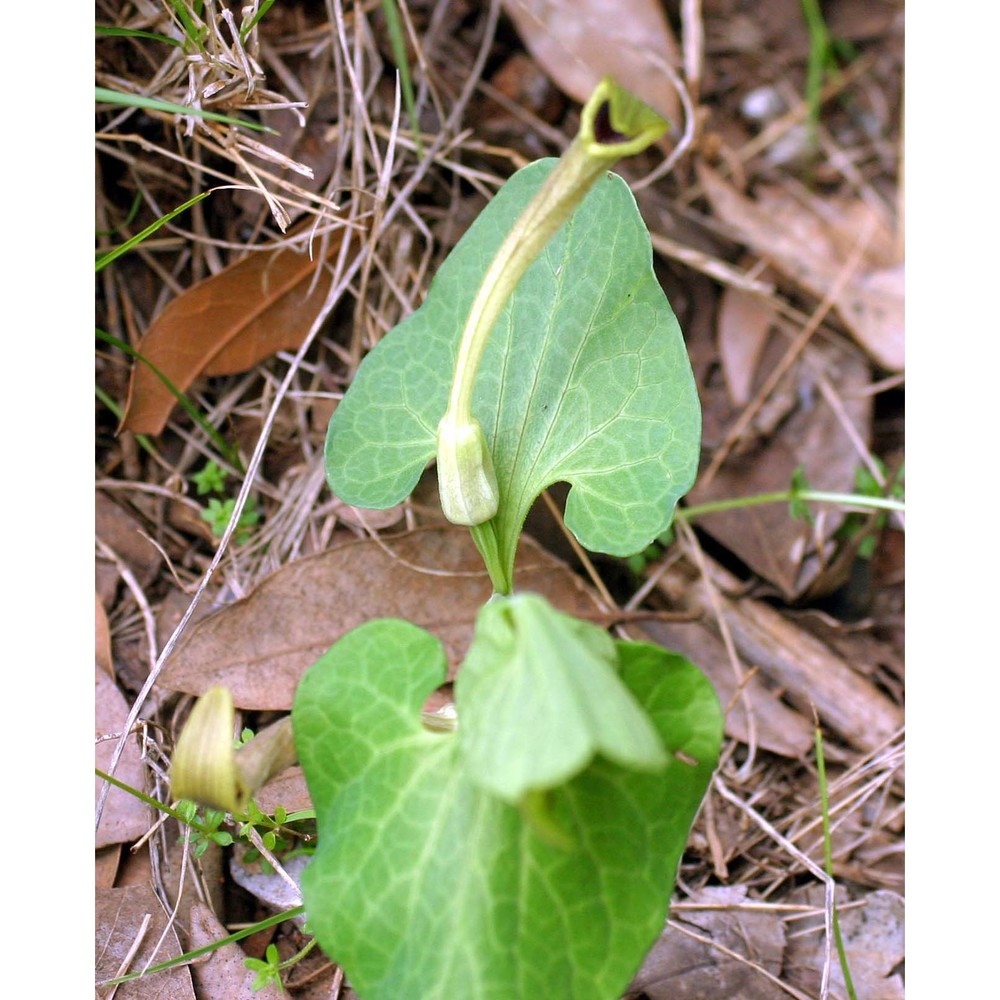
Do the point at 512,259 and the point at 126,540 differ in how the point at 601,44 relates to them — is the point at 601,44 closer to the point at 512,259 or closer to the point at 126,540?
the point at 512,259

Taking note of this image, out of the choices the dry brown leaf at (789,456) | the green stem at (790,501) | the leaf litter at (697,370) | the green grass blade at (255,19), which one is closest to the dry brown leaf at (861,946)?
the leaf litter at (697,370)

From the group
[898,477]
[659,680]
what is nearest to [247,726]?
[659,680]

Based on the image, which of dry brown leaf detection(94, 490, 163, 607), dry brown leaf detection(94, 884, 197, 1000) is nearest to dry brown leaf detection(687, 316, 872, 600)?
dry brown leaf detection(94, 490, 163, 607)

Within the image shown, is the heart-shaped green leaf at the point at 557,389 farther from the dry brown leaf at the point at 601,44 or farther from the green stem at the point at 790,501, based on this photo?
the dry brown leaf at the point at 601,44

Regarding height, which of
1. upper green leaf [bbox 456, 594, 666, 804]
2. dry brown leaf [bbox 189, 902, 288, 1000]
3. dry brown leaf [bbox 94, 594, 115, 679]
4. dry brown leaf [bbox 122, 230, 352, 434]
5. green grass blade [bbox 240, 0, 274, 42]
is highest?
green grass blade [bbox 240, 0, 274, 42]

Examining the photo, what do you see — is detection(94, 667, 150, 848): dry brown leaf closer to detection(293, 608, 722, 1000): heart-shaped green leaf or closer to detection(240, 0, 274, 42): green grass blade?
detection(293, 608, 722, 1000): heart-shaped green leaf

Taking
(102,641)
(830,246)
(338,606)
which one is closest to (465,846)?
(338,606)

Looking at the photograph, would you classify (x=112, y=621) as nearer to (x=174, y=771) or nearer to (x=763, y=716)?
(x=174, y=771)
